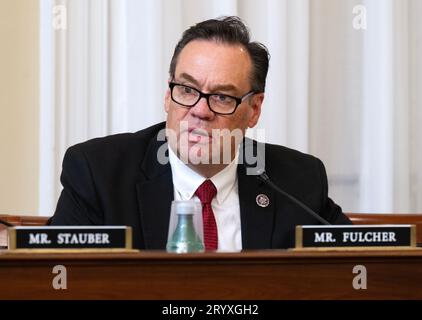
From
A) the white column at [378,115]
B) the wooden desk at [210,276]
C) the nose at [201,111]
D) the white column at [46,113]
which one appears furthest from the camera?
the white column at [378,115]

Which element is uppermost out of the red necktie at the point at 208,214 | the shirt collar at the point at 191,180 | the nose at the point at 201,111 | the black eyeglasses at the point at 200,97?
the black eyeglasses at the point at 200,97

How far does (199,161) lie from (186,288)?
0.93 meters

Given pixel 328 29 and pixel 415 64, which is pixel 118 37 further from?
pixel 415 64

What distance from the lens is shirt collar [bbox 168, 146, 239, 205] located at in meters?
2.33

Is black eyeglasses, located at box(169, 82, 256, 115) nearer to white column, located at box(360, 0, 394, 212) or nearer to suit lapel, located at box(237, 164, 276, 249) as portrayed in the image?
suit lapel, located at box(237, 164, 276, 249)

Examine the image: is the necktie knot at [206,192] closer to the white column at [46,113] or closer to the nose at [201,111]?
the nose at [201,111]

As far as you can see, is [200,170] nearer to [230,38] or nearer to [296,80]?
[230,38]

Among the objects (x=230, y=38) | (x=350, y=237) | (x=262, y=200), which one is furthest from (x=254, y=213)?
(x=350, y=237)

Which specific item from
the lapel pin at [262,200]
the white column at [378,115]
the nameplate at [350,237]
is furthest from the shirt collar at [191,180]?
the white column at [378,115]

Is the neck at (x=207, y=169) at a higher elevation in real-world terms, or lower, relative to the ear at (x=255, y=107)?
lower

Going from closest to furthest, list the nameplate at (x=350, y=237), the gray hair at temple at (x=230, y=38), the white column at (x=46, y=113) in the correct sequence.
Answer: the nameplate at (x=350, y=237), the gray hair at temple at (x=230, y=38), the white column at (x=46, y=113)

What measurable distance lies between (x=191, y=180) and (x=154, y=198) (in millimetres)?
158

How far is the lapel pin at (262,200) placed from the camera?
2.36m
